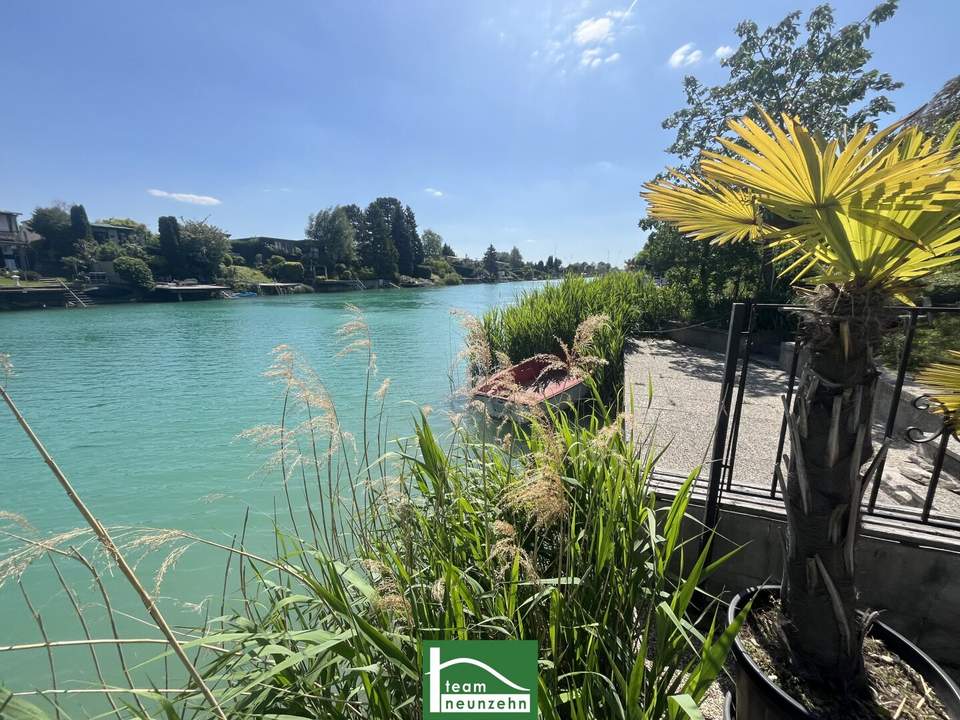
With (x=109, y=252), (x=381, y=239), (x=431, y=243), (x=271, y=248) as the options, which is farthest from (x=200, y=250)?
(x=431, y=243)

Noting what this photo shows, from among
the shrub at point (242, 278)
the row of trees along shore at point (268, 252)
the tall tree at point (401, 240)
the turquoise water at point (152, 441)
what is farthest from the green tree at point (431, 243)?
the turquoise water at point (152, 441)

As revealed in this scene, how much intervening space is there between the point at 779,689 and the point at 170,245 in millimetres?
61600

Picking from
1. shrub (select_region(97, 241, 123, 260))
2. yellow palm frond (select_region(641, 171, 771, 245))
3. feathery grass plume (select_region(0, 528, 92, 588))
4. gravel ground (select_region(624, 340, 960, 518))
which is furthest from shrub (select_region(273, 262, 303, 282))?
yellow palm frond (select_region(641, 171, 771, 245))

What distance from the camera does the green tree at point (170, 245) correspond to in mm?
47897

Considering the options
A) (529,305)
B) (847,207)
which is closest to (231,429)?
(529,305)

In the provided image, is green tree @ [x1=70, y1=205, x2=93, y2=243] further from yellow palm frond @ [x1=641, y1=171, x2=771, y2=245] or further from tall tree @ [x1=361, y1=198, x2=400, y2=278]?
yellow palm frond @ [x1=641, y1=171, x2=771, y2=245]

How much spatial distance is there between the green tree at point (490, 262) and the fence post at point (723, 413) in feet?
265

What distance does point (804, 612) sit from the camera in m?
1.29

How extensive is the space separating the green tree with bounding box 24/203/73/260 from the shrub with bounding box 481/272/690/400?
5990 cm

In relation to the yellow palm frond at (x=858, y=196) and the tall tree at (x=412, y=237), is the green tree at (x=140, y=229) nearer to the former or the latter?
the tall tree at (x=412, y=237)

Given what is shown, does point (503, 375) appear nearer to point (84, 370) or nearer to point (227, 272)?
point (84, 370)

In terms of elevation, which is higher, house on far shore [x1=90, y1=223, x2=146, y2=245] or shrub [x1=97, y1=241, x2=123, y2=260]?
house on far shore [x1=90, y1=223, x2=146, y2=245]

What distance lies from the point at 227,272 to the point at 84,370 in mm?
45376

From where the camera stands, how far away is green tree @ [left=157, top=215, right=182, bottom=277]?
47.9 meters
